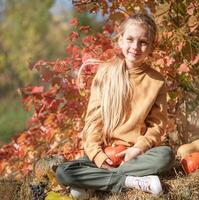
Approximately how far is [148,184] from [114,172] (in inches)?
10.9

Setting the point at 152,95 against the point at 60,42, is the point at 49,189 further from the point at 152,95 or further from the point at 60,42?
the point at 60,42

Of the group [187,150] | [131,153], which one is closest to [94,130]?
[131,153]

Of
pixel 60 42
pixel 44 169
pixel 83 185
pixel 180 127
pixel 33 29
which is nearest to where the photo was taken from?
pixel 83 185

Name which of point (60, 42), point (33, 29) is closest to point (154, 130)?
point (33, 29)

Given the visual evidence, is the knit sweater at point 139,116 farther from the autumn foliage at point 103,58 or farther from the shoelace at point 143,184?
the autumn foliage at point 103,58

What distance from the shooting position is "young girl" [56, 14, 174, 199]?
349 centimetres

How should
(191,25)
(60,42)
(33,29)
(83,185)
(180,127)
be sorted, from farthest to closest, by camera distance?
1. (60,42)
2. (33,29)
3. (180,127)
4. (191,25)
5. (83,185)

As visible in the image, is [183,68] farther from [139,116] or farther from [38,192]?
[38,192]

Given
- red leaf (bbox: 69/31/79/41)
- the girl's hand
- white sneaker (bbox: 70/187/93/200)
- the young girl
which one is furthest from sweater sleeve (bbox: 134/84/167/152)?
red leaf (bbox: 69/31/79/41)

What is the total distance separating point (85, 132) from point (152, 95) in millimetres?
514

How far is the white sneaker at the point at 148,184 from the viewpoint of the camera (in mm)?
3250

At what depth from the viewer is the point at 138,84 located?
147 inches

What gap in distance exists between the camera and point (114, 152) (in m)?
3.60

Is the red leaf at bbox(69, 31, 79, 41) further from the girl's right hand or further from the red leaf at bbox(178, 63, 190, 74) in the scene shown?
the girl's right hand
